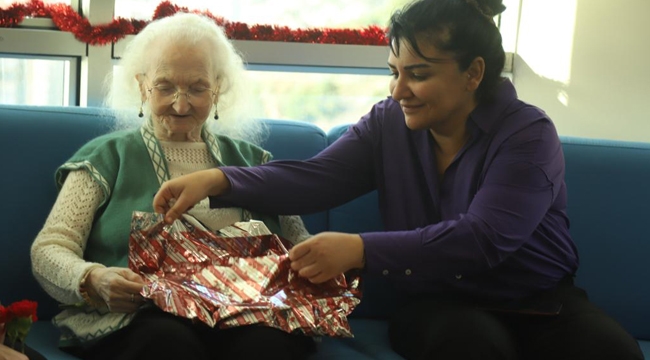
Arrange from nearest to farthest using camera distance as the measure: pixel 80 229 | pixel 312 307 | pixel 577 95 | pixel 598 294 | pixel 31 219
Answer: pixel 312 307, pixel 80 229, pixel 31 219, pixel 598 294, pixel 577 95

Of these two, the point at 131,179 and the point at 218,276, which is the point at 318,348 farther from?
the point at 131,179

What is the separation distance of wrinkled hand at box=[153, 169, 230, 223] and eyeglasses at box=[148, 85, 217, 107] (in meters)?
0.23

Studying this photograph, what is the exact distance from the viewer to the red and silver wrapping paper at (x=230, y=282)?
1.70m

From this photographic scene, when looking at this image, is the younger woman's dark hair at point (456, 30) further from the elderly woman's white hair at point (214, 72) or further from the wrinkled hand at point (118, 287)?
the wrinkled hand at point (118, 287)

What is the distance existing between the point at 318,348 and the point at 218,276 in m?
0.29

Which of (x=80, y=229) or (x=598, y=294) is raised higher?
(x=80, y=229)

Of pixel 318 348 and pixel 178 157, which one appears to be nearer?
pixel 318 348

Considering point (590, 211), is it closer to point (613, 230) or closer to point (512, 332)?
point (613, 230)

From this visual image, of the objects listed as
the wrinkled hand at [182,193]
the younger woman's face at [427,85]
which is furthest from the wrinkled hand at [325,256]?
the younger woman's face at [427,85]

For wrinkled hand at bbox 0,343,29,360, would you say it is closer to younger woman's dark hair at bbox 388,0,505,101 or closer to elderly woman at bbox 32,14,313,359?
elderly woman at bbox 32,14,313,359

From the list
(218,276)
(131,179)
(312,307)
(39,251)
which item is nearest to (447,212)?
(312,307)

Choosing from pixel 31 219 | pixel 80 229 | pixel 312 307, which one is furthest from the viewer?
pixel 31 219

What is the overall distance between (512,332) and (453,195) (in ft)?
1.07

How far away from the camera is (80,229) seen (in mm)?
1899
